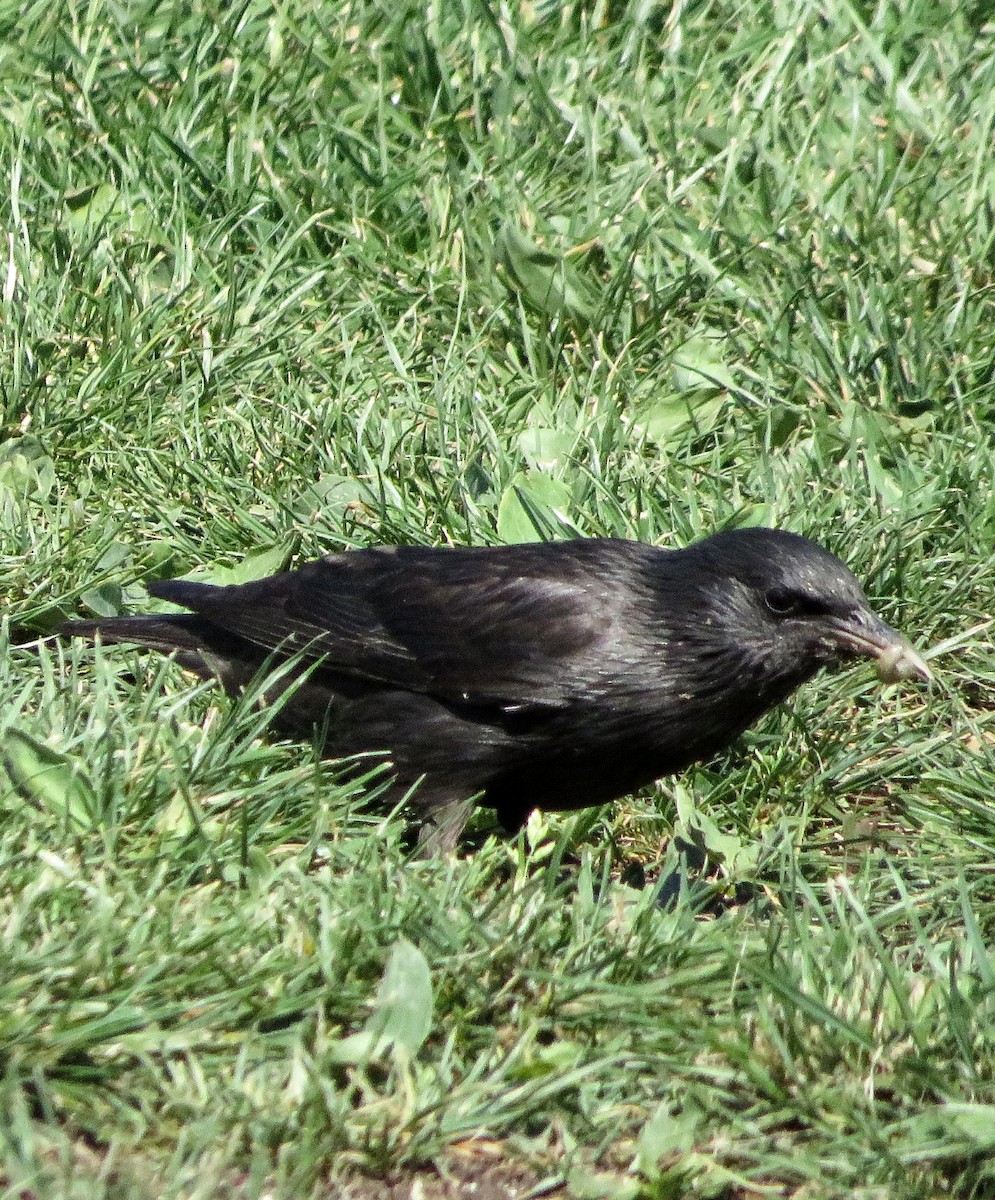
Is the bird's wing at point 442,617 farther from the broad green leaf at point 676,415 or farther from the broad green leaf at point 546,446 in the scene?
the broad green leaf at point 676,415

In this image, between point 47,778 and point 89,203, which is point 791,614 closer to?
point 47,778

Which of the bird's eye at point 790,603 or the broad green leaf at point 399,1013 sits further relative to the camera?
the bird's eye at point 790,603

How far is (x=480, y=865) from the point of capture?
4109 millimetres

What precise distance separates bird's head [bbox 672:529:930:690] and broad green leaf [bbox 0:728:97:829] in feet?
5.62

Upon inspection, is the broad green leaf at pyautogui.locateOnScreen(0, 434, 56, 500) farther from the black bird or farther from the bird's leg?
the bird's leg

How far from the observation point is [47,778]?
3.87 meters

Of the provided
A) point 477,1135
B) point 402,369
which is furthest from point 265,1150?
point 402,369

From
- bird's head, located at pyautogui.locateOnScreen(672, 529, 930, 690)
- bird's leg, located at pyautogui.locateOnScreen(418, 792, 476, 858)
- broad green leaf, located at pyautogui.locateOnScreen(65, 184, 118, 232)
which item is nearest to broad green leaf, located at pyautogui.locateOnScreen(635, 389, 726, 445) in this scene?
bird's head, located at pyautogui.locateOnScreen(672, 529, 930, 690)

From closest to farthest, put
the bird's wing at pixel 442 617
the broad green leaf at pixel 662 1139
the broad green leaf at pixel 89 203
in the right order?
the broad green leaf at pixel 662 1139
the bird's wing at pixel 442 617
the broad green leaf at pixel 89 203

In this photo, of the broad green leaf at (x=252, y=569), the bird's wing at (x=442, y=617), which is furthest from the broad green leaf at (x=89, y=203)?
the bird's wing at (x=442, y=617)

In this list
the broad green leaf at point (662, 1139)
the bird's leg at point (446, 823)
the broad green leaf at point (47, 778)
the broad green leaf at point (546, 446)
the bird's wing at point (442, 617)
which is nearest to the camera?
the broad green leaf at point (662, 1139)

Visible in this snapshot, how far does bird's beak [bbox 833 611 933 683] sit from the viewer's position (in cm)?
464

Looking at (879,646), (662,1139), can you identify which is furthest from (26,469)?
(662,1139)

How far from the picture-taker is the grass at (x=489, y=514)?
3238mm
